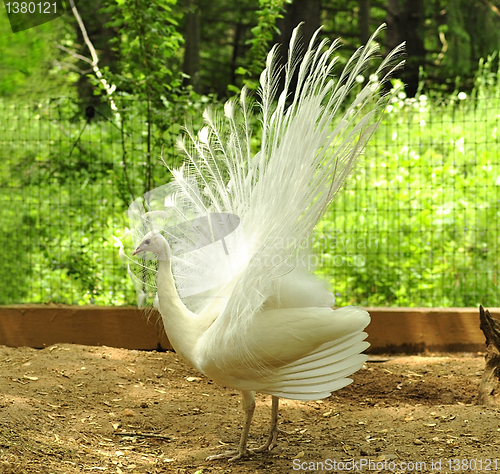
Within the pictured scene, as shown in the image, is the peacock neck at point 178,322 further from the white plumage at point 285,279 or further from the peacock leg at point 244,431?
the peacock leg at point 244,431

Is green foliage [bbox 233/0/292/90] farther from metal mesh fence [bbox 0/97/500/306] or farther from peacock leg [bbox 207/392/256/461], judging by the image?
peacock leg [bbox 207/392/256/461]

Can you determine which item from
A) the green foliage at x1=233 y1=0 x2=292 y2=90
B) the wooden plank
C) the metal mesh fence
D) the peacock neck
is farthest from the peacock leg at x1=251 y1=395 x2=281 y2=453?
the green foliage at x1=233 y1=0 x2=292 y2=90

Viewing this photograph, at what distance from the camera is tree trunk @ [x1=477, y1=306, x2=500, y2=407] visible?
166 inches

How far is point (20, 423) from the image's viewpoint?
3.71m

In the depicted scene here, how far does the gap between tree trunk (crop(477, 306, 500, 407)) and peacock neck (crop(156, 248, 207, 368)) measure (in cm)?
214

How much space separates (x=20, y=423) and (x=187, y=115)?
348 cm

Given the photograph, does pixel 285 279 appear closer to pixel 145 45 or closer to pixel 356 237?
pixel 145 45

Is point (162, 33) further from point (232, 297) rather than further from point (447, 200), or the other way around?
point (447, 200)

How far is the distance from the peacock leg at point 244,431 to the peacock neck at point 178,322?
397mm

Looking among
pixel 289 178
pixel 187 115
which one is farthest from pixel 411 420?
pixel 187 115

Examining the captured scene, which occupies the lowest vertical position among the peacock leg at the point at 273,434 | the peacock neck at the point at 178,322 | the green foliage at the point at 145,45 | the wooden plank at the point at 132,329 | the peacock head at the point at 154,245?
the peacock leg at the point at 273,434

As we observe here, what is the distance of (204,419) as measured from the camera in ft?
14.0

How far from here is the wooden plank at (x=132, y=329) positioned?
566 centimetres

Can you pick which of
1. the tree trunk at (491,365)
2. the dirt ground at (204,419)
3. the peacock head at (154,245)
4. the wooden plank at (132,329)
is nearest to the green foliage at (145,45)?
the wooden plank at (132,329)
